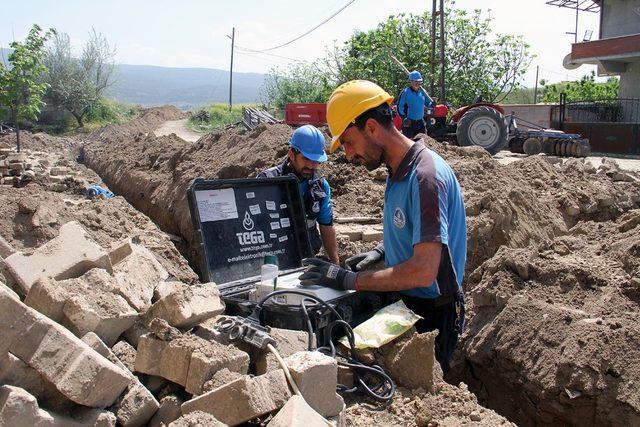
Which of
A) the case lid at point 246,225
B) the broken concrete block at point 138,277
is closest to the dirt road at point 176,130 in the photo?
the case lid at point 246,225

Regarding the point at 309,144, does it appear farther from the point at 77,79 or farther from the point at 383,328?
the point at 77,79

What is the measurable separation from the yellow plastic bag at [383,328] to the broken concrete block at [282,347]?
0.26 m

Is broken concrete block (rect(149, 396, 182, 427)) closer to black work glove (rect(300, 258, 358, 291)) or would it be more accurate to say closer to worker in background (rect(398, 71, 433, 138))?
black work glove (rect(300, 258, 358, 291))

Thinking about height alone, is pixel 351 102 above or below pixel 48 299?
above

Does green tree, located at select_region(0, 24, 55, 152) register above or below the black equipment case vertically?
above

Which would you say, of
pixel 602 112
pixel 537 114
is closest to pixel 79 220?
pixel 602 112

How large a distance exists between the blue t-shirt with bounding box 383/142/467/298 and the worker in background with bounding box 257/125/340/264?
1782mm

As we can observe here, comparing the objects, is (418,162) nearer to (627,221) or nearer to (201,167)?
(627,221)

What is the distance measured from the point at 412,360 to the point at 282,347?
684 millimetres

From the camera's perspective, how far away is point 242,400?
2496mm

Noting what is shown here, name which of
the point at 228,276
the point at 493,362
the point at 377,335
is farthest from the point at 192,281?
the point at 377,335

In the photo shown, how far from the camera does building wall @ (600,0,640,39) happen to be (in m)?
→ 28.1

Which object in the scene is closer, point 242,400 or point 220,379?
point 242,400

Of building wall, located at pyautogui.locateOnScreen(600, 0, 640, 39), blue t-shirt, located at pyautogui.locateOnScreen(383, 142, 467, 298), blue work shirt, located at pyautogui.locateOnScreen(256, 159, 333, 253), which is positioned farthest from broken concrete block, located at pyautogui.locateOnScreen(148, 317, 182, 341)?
building wall, located at pyautogui.locateOnScreen(600, 0, 640, 39)
